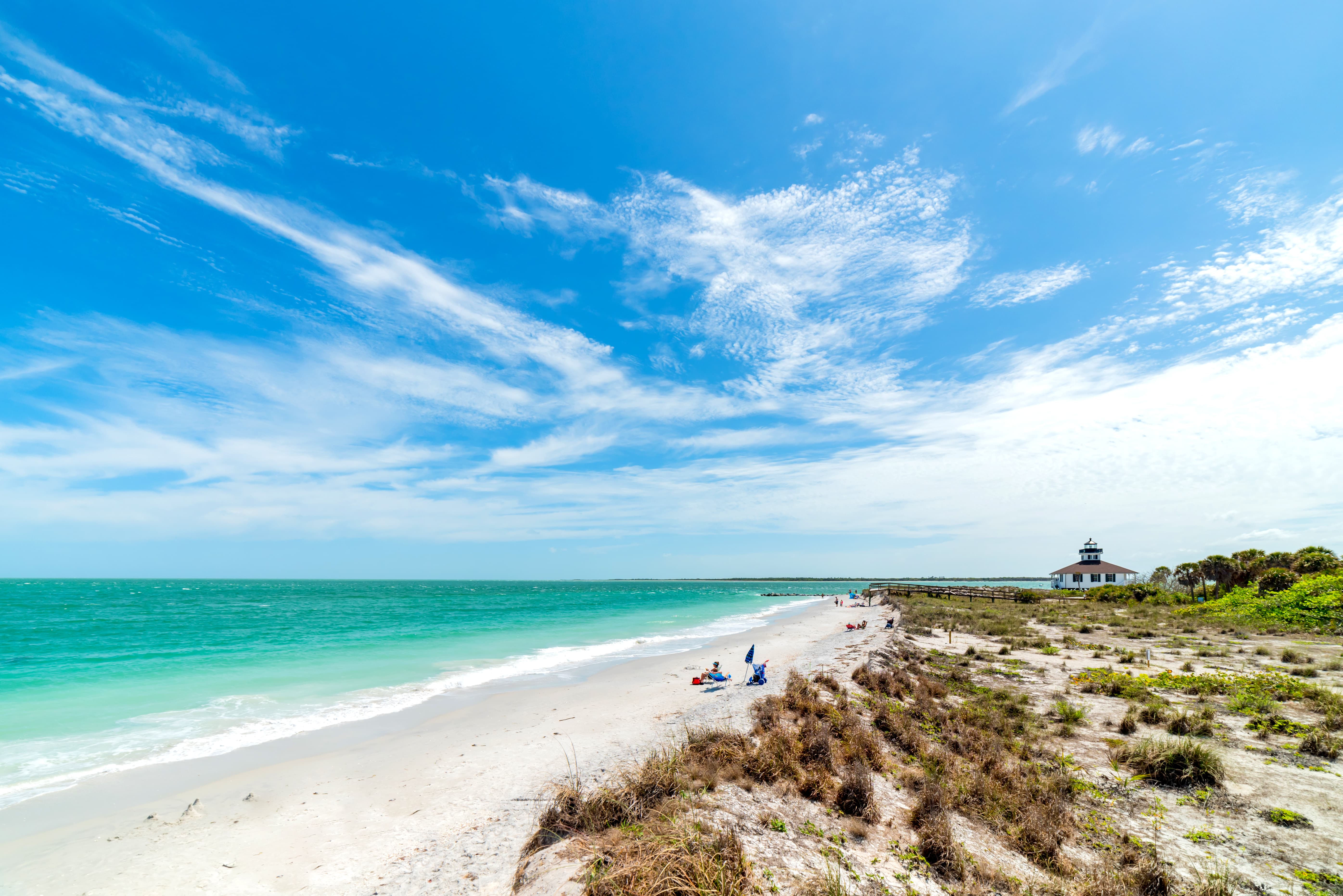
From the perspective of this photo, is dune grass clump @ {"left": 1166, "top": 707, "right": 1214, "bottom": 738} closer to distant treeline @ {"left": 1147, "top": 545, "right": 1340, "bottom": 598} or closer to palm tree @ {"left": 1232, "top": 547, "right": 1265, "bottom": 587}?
distant treeline @ {"left": 1147, "top": 545, "right": 1340, "bottom": 598}

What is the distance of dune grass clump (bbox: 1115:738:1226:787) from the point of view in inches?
354

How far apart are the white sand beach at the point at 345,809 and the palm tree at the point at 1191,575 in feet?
189

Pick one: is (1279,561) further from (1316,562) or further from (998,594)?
(998,594)

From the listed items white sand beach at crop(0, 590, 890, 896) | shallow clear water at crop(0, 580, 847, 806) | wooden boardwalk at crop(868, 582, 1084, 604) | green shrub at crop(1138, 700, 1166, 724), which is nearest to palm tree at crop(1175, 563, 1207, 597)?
wooden boardwalk at crop(868, 582, 1084, 604)

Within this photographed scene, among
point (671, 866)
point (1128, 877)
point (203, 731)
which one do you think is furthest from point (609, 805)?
point (203, 731)

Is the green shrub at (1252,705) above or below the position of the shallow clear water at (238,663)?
above

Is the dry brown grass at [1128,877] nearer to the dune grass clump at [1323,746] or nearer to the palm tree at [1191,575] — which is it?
the dune grass clump at [1323,746]

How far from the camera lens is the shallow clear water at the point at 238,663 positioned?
13.1m

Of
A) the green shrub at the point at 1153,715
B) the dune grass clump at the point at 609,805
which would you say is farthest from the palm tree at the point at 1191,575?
the dune grass clump at the point at 609,805

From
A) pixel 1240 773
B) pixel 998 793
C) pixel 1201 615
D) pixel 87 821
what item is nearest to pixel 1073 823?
pixel 998 793

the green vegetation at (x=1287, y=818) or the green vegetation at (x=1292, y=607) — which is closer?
the green vegetation at (x=1287, y=818)

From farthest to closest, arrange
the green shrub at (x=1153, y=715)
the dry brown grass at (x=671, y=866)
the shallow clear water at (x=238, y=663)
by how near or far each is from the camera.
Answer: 1. the shallow clear water at (x=238, y=663)
2. the green shrub at (x=1153, y=715)
3. the dry brown grass at (x=671, y=866)

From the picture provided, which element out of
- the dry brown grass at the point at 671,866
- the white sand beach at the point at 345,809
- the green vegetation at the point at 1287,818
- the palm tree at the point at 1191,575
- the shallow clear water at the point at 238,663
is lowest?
the shallow clear water at the point at 238,663

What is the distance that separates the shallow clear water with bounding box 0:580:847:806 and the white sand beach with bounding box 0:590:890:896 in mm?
1705
